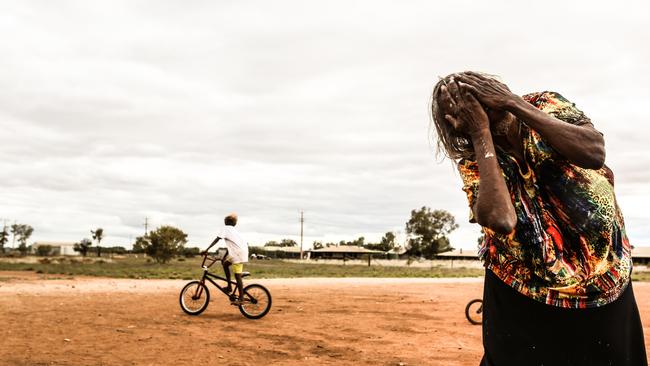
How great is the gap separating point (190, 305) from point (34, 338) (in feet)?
11.0

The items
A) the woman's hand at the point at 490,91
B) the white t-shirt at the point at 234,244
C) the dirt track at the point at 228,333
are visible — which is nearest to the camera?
the woman's hand at the point at 490,91

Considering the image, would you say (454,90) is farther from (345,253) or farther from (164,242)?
(345,253)

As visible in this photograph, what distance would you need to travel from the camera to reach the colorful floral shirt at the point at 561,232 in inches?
71.1

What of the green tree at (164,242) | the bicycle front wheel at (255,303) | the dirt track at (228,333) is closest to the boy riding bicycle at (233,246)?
the bicycle front wheel at (255,303)

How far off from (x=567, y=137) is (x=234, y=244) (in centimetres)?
879

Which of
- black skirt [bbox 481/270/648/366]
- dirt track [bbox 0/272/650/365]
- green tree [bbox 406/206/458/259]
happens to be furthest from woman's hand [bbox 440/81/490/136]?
green tree [bbox 406/206/458/259]

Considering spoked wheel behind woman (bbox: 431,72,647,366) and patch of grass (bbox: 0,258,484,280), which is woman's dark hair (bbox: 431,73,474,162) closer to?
spoked wheel behind woman (bbox: 431,72,647,366)

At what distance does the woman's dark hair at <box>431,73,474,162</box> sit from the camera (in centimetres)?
199

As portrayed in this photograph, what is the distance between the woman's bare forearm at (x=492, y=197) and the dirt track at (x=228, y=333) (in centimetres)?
574

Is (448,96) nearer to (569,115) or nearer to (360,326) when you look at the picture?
(569,115)

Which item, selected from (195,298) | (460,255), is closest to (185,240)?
(195,298)

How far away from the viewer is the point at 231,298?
10906 millimetres

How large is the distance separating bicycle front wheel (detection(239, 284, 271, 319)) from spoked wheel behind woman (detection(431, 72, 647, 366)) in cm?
920

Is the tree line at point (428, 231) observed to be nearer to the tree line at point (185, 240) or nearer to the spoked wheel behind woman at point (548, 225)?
the tree line at point (185, 240)
